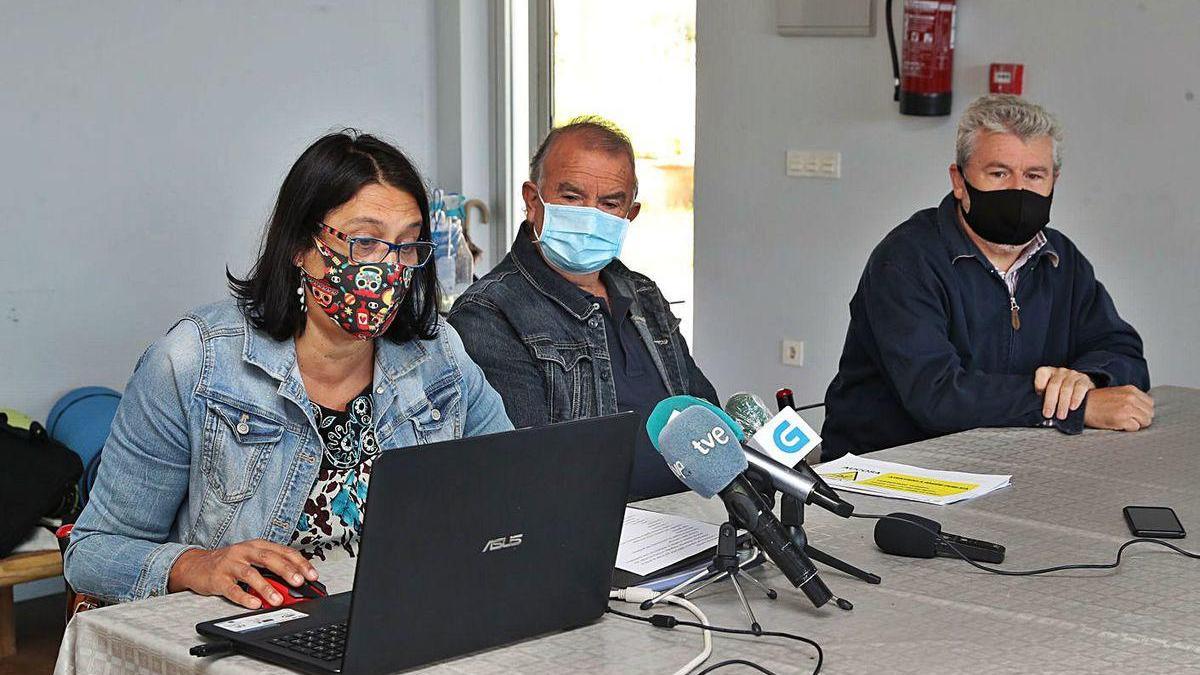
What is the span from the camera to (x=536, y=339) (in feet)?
8.54

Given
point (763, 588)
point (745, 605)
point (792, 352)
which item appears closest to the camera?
point (745, 605)

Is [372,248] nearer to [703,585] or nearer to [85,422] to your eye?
[703,585]

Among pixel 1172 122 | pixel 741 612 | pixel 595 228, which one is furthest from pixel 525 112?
pixel 741 612

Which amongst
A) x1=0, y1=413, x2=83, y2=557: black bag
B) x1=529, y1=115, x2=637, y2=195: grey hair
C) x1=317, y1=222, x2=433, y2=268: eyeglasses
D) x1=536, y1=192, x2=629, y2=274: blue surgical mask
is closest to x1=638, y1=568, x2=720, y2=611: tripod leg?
x1=317, y1=222, x2=433, y2=268: eyeglasses

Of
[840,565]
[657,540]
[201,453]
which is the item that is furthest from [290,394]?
[840,565]

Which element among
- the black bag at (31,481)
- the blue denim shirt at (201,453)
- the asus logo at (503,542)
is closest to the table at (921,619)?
the asus logo at (503,542)

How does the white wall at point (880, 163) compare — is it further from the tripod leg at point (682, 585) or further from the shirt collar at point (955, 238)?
the tripod leg at point (682, 585)

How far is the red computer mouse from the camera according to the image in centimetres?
164

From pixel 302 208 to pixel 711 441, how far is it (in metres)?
0.77

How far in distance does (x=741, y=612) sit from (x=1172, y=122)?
3.04 m

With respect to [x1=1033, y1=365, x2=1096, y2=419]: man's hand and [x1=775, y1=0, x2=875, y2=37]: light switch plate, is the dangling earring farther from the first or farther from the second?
[x1=775, y1=0, x2=875, y2=37]: light switch plate

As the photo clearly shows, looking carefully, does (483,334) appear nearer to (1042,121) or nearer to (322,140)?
(322,140)

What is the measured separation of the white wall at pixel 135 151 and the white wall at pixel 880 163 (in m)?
1.38

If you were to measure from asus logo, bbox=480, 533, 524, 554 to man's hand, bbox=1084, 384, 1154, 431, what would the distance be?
1619mm
